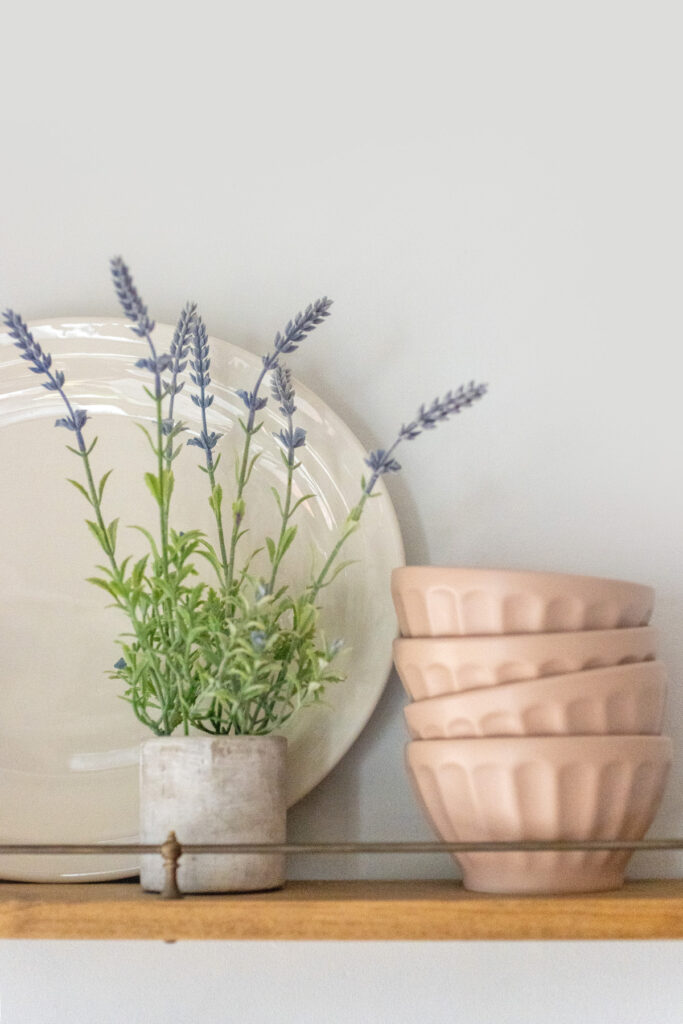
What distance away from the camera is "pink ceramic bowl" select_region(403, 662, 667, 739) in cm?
68

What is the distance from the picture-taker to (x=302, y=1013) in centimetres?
80

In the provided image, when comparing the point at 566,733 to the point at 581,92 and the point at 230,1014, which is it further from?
the point at 581,92

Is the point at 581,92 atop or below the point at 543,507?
atop

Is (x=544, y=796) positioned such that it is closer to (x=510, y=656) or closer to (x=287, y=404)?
(x=510, y=656)

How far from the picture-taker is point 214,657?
0.72m

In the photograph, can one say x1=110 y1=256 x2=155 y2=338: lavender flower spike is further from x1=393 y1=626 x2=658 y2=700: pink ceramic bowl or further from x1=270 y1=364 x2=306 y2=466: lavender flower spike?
x1=393 y1=626 x2=658 y2=700: pink ceramic bowl

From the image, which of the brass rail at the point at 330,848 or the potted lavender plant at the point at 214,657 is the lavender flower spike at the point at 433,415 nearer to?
the potted lavender plant at the point at 214,657

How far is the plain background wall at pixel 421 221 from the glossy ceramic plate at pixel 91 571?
5 cm

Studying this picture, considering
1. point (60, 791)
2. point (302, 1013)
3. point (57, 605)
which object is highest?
point (57, 605)

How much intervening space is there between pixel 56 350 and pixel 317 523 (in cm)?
24

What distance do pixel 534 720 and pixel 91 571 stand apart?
358 millimetres

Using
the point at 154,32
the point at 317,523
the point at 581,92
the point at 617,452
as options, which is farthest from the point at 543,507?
the point at 154,32

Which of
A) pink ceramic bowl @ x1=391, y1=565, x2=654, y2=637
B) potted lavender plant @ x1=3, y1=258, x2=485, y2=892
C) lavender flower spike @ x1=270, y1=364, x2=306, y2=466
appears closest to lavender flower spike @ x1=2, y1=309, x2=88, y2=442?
potted lavender plant @ x1=3, y1=258, x2=485, y2=892

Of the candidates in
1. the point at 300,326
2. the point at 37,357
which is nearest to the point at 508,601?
the point at 300,326
